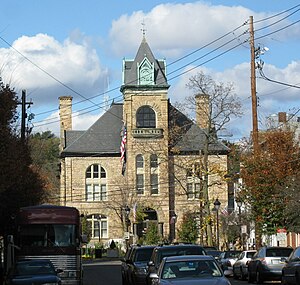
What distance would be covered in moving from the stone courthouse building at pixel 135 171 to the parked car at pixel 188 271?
65.9 meters

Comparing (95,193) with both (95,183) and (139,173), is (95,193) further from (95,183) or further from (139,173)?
(139,173)

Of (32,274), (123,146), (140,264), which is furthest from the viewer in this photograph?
(123,146)

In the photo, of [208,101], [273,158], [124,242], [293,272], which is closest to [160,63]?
[124,242]

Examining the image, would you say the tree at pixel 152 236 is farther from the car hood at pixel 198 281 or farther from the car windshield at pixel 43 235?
the car hood at pixel 198 281

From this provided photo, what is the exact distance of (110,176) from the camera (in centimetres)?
9275

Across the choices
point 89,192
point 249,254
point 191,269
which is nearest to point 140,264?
point 191,269

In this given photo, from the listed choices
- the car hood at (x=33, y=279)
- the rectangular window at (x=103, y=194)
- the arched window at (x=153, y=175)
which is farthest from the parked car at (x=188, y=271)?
the rectangular window at (x=103, y=194)

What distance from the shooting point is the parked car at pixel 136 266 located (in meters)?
29.8

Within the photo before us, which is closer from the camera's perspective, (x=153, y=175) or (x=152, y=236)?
(x=152, y=236)

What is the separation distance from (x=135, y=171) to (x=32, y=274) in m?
63.1

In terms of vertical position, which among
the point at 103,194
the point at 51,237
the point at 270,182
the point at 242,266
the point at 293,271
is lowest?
the point at 242,266

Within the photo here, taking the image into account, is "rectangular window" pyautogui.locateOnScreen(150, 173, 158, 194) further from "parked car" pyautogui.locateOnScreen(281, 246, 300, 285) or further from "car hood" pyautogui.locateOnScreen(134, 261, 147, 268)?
"parked car" pyautogui.locateOnScreen(281, 246, 300, 285)

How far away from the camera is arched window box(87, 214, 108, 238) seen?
3632 inches

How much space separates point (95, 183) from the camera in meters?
93.2
